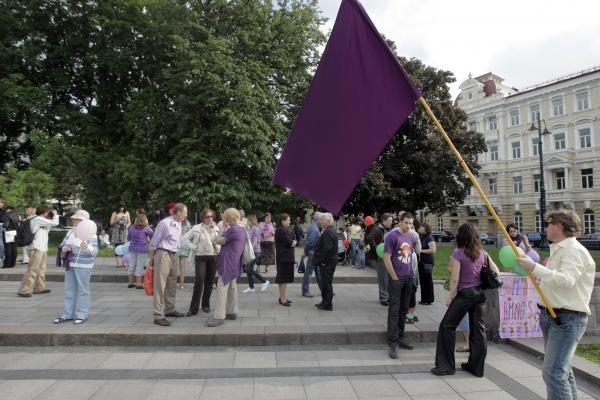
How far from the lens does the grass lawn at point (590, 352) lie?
17.8 ft

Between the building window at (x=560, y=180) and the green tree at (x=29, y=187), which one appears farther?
the building window at (x=560, y=180)

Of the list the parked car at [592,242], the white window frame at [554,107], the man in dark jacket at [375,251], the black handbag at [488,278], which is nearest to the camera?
the black handbag at [488,278]

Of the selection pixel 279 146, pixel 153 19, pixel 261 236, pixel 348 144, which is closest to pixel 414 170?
pixel 279 146

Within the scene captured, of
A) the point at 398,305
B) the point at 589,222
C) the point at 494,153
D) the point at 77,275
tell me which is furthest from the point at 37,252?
the point at 494,153

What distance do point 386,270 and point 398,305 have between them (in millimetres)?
1711

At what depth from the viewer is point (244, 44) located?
20.8 m

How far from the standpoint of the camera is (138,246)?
33.4ft

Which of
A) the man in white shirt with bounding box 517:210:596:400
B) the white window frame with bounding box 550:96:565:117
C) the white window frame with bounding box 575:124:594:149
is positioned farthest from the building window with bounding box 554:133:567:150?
the man in white shirt with bounding box 517:210:596:400

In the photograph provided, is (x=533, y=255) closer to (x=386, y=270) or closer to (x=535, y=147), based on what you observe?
(x=386, y=270)

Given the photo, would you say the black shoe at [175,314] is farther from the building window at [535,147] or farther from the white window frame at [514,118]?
the white window frame at [514,118]

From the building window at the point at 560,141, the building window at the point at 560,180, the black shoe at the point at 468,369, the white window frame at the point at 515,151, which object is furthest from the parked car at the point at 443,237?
the black shoe at the point at 468,369

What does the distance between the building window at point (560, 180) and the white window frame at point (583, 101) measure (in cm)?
664

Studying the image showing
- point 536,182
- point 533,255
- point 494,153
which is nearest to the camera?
point 533,255

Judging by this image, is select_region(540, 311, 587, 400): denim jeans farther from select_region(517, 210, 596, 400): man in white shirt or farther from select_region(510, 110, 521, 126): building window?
select_region(510, 110, 521, 126): building window
